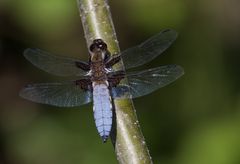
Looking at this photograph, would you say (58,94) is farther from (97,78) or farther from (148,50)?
(148,50)

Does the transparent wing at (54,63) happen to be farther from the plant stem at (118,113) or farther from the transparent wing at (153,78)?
the plant stem at (118,113)

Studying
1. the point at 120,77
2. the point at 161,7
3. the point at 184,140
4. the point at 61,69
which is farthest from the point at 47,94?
the point at 161,7

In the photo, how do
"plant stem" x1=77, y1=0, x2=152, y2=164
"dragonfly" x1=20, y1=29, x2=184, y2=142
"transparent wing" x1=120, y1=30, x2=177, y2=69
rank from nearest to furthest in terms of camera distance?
"plant stem" x1=77, y1=0, x2=152, y2=164 < "dragonfly" x1=20, y1=29, x2=184, y2=142 < "transparent wing" x1=120, y1=30, x2=177, y2=69

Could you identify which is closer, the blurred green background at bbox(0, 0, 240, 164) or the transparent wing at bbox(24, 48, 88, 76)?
the transparent wing at bbox(24, 48, 88, 76)

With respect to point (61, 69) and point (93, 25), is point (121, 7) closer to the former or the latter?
point (61, 69)

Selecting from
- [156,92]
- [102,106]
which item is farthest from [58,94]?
[156,92]

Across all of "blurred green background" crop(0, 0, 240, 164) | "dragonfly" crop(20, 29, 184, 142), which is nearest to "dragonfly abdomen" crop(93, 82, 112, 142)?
"dragonfly" crop(20, 29, 184, 142)

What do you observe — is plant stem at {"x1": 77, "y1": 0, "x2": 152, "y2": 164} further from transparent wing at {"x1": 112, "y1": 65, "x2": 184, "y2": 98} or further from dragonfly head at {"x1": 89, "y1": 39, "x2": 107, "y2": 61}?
transparent wing at {"x1": 112, "y1": 65, "x2": 184, "y2": 98}

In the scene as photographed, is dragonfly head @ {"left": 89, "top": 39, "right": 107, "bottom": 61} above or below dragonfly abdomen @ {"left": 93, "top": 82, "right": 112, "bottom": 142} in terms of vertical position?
above

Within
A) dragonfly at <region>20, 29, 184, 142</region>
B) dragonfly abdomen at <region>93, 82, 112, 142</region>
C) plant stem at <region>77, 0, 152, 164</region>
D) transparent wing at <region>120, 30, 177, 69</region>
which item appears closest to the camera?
plant stem at <region>77, 0, 152, 164</region>
